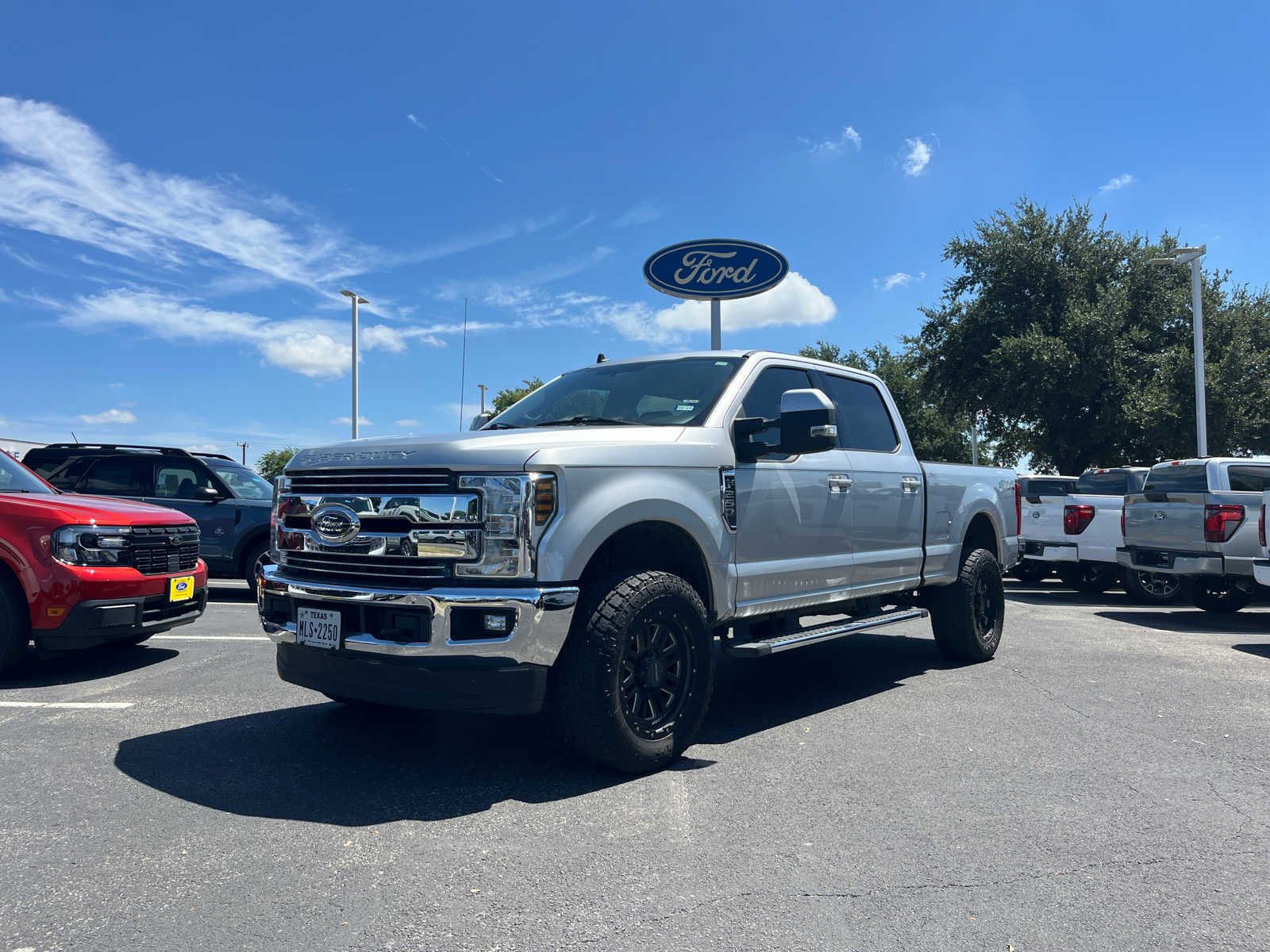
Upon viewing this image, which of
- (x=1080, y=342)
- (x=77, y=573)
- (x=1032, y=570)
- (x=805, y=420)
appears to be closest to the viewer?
(x=805, y=420)

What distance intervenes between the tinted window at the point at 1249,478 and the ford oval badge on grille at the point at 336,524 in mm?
10474

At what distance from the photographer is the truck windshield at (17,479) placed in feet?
22.2

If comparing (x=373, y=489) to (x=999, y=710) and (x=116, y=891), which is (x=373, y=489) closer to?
(x=116, y=891)

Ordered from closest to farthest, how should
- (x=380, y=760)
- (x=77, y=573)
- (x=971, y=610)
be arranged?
(x=380, y=760) < (x=77, y=573) < (x=971, y=610)

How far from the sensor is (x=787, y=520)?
523cm

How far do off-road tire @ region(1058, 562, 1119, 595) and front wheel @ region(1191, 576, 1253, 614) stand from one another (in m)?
1.91

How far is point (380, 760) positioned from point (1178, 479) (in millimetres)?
10478

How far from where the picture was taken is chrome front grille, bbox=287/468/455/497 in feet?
13.2

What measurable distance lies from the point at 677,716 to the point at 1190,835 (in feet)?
6.96

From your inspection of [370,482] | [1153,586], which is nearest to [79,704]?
[370,482]

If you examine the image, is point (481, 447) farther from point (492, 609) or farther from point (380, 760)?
point (380, 760)

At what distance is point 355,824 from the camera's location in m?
3.64

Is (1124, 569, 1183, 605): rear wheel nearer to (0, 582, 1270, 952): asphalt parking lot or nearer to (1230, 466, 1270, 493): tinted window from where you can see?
(1230, 466, 1270, 493): tinted window

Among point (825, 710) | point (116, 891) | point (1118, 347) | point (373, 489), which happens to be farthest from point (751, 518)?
point (1118, 347)
